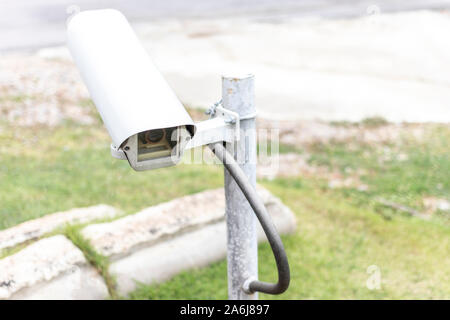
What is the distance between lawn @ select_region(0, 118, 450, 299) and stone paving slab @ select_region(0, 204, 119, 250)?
0.20 m

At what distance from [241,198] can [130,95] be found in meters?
0.58

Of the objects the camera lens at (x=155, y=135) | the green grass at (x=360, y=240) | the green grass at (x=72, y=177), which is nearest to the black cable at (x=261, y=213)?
the camera lens at (x=155, y=135)

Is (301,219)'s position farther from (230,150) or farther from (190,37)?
(190,37)

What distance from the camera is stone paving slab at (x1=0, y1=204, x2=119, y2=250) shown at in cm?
287

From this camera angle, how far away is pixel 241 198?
192cm

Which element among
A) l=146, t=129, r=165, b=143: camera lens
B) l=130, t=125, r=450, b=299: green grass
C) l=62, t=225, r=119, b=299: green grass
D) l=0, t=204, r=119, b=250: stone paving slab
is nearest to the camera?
l=146, t=129, r=165, b=143: camera lens

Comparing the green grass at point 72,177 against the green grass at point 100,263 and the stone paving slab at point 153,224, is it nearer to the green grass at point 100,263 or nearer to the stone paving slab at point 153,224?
the stone paving slab at point 153,224

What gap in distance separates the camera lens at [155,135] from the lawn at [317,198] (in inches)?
53.1

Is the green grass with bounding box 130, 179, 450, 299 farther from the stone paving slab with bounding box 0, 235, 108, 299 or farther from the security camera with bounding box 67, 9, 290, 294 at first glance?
the security camera with bounding box 67, 9, 290, 294

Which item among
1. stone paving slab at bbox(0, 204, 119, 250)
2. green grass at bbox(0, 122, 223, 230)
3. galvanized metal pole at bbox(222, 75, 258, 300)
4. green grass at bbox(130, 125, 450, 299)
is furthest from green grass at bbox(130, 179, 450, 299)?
galvanized metal pole at bbox(222, 75, 258, 300)

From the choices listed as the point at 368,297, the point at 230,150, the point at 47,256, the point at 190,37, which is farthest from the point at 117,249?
the point at 190,37

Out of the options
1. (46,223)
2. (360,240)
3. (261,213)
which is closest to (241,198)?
(261,213)

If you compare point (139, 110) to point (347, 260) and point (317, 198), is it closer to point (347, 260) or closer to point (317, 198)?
point (347, 260)
